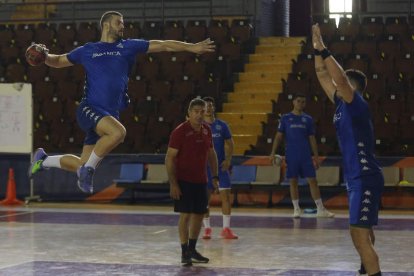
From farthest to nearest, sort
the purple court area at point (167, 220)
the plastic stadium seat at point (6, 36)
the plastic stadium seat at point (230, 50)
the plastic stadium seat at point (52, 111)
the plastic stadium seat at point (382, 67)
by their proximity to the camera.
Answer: the plastic stadium seat at point (6, 36), the plastic stadium seat at point (230, 50), the plastic stadium seat at point (52, 111), the plastic stadium seat at point (382, 67), the purple court area at point (167, 220)

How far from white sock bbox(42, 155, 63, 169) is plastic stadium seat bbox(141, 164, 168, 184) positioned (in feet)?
30.5

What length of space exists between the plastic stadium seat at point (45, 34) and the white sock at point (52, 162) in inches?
572

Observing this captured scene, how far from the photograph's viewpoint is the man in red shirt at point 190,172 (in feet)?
35.4

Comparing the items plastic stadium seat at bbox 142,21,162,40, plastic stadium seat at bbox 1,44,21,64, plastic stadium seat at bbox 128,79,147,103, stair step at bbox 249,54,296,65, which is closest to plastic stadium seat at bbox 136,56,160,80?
plastic stadium seat at bbox 128,79,147,103

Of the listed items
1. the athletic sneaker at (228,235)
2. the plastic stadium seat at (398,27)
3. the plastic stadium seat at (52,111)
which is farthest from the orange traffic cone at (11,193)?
the plastic stadium seat at (398,27)

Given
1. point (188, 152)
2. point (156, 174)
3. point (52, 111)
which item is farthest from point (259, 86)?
point (188, 152)

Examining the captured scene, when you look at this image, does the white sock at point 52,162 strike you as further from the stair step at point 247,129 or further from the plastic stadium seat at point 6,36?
the plastic stadium seat at point 6,36

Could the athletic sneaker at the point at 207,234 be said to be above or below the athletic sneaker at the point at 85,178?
below

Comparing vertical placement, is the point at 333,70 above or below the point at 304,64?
below

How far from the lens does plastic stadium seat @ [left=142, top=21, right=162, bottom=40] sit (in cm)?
2312

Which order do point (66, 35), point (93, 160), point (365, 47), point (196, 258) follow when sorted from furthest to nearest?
point (66, 35), point (365, 47), point (196, 258), point (93, 160)

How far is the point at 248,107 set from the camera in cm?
2155

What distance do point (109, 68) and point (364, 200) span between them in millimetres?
3025

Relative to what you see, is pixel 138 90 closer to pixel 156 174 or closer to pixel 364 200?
pixel 156 174
